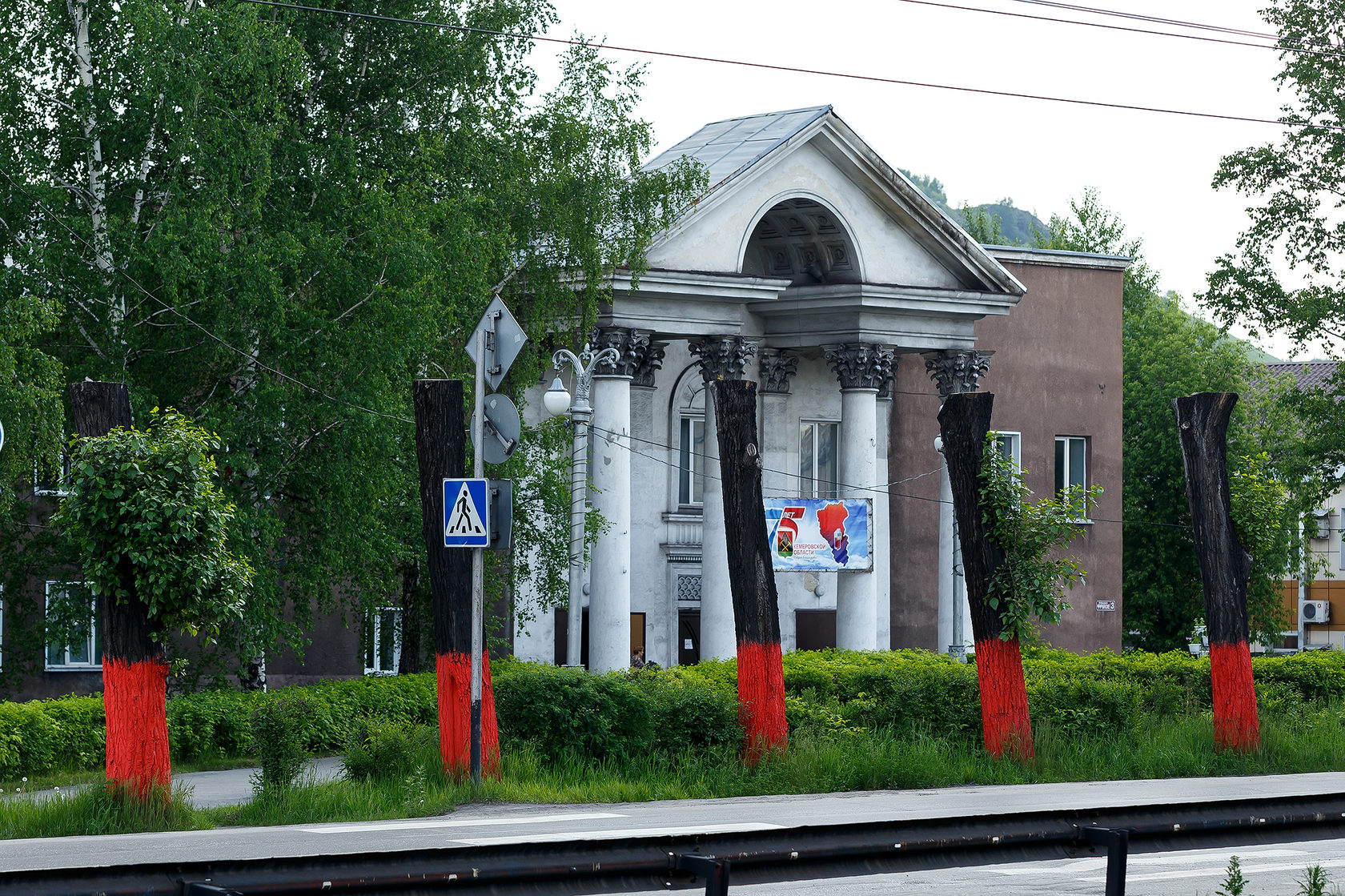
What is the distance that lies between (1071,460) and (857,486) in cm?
858

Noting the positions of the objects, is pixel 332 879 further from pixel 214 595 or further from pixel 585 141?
pixel 585 141

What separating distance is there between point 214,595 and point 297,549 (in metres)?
12.5

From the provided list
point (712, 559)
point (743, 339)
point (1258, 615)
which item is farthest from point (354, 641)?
point (1258, 615)

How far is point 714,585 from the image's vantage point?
36.9m

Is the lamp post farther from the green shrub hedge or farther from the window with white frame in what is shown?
the window with white frame

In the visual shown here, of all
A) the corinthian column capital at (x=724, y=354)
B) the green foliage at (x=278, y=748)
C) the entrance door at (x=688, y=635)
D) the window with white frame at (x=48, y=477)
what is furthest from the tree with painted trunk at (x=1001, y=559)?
the entrance door at (x=688, y=635)

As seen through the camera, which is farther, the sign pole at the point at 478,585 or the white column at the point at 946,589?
the white column at the point at 946,589

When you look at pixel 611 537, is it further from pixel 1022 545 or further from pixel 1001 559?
pixel 1022 545

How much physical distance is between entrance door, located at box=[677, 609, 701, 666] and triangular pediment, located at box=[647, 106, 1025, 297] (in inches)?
311

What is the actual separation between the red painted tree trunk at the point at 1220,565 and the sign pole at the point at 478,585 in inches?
362

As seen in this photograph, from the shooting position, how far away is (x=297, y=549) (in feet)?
90.5

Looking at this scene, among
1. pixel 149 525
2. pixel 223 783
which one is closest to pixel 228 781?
pixel 223 783

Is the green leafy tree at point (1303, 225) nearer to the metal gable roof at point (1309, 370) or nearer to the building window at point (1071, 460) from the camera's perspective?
the building window at point (1071, 460)

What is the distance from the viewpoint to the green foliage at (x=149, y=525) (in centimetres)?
1484
